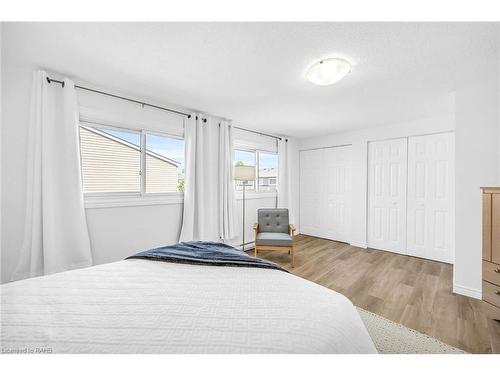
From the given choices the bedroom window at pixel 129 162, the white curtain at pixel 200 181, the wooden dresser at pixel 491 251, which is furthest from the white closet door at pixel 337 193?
the bedroom window at pixel 129 162

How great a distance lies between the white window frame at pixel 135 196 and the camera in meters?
2.50

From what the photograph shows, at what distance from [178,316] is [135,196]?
2301 millimetres

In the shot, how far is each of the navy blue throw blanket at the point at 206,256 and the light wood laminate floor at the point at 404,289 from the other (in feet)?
4.69

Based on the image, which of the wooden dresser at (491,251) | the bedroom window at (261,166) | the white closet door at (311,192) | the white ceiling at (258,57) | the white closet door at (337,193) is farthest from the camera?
the white closet door at (311,192)

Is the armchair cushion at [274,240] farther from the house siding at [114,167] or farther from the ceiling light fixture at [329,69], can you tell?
the ceiling light fixture at [329,69]

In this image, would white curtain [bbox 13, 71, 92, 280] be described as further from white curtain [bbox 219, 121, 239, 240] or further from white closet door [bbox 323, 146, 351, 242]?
white closet door [bbox 323, 146, 351, 242]

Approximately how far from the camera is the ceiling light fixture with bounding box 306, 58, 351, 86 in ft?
6.18

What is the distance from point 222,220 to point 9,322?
281cm

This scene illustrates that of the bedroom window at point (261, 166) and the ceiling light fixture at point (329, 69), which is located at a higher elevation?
the ceiling light fixture at point (329, 69)

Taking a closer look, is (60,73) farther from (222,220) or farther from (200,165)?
(222,220)

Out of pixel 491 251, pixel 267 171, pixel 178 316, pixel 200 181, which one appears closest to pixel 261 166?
pixel 267 171

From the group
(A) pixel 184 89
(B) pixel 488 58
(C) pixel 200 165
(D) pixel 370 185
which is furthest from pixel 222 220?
(B) pixel 488 58

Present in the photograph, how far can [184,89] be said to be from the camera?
2543mm

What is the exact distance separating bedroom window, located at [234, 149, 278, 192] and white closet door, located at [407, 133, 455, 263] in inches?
99.5
